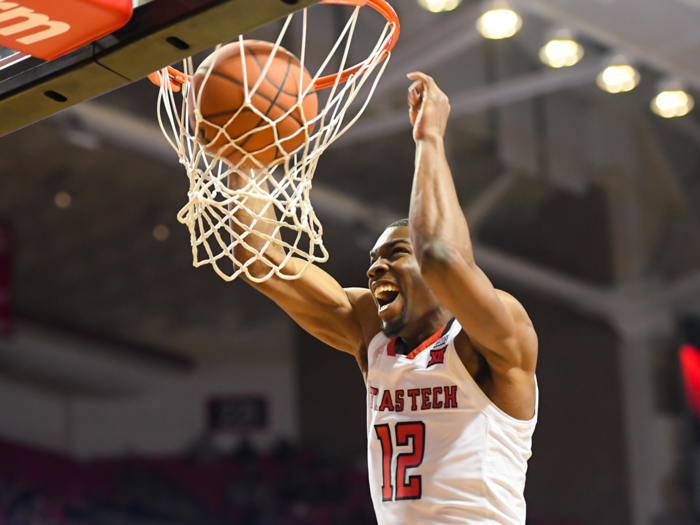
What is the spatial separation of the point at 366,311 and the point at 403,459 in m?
0.65

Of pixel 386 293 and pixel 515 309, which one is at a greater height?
pixel 386 293

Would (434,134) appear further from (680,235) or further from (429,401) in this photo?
(680,235)

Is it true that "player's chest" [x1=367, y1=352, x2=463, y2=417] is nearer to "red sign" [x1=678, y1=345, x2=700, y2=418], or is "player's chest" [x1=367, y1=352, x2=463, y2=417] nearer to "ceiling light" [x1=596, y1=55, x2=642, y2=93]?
"ceiling light" [x1=596, y1=55, x2=642, y2=93]

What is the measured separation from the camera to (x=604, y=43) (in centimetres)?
684

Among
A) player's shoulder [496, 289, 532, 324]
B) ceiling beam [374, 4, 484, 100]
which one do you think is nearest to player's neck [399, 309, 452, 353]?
player's shoulder [496, 289, 532, 324]

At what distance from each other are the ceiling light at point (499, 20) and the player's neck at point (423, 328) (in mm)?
4153

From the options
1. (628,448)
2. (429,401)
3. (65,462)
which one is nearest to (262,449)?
(65,462)

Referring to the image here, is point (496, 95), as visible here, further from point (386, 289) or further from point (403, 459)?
point (403, 459)

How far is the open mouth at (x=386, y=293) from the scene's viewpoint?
2.64 meters

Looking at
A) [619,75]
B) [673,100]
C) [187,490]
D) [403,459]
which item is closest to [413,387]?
[403,459]

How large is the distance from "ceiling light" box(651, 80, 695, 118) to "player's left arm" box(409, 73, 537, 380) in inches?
236

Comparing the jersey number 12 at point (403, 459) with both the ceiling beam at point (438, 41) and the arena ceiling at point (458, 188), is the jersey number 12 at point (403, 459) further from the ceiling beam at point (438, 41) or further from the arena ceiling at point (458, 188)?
the arena ceiling at point (458, 188)

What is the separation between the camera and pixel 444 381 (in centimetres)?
237

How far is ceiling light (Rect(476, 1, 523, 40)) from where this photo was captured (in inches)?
242
